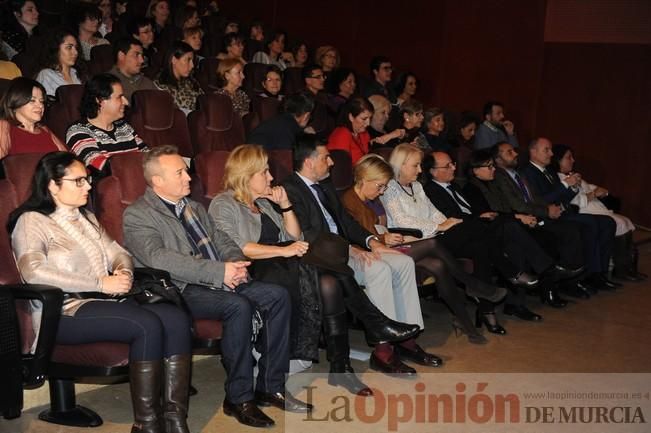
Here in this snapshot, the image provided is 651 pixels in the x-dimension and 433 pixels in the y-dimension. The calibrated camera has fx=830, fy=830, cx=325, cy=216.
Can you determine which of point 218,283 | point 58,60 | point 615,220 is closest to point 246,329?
point 218,283

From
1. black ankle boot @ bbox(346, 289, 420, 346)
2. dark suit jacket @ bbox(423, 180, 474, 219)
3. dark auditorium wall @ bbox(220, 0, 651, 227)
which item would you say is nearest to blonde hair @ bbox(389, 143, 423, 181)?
dark suit jacket @ bbox(423, 180, 474, 219)

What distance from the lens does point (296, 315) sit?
332 centimetres

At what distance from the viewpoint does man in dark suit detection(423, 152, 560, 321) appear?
475 centimetres

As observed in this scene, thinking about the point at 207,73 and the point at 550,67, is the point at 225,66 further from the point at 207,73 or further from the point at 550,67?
the point at 550,67

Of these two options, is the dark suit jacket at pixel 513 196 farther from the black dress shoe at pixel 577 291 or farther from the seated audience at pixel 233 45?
the seated audience at pixel 233 45

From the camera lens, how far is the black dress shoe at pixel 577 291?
17.5ft

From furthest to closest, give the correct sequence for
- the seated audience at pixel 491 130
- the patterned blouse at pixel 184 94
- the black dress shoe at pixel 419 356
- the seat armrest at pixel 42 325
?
the seated audience at pixel 491 130 → the patterned blouse at pixel 184 94 → the black dress shoe at pixel 419 356 → the seat armrest at pixel 42 325

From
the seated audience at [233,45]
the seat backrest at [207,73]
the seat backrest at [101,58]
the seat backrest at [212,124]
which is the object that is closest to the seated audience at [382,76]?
the seated audience at [233,45]

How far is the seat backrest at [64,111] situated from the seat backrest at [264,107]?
4.57 ft

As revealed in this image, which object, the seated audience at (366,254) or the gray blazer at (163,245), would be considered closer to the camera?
the gray blazer at (163,245)

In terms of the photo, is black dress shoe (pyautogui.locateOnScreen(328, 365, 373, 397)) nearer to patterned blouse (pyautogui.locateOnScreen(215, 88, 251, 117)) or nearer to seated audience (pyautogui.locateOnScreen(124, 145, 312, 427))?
seated audience (pyautogui.locateOnScreen(124, 145, 312, 427))

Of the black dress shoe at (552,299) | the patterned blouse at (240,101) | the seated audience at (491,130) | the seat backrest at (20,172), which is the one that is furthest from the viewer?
the seated audience at (491,130)

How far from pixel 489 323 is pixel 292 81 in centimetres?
300

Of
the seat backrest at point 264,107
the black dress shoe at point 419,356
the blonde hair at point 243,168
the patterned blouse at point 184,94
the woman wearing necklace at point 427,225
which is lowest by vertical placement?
the black dress shoe at point 419,356
